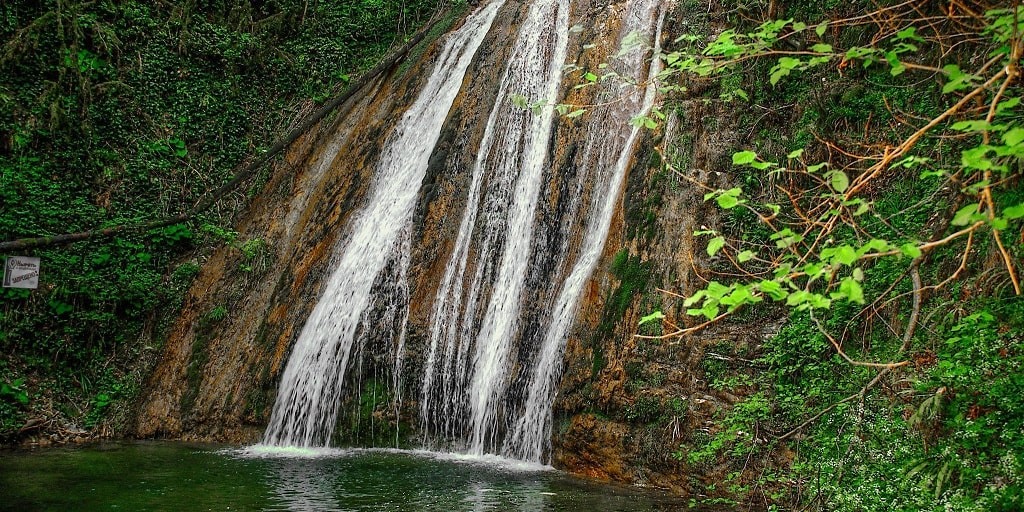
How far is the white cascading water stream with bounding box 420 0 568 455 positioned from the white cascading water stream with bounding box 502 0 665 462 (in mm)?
496

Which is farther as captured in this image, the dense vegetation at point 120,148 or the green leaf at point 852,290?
the dense vegetation at point 120,148

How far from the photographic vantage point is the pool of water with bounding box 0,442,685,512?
5336 mm

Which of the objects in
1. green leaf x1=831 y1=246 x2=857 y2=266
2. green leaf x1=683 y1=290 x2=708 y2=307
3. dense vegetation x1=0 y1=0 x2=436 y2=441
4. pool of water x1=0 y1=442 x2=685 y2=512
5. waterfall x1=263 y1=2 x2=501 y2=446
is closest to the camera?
green leaf x1=831 y1=246 x2=857 y2=266

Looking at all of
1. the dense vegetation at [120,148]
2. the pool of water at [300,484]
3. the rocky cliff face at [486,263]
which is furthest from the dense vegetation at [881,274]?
the dense vegetation at [120,148]

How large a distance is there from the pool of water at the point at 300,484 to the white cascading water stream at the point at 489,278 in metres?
0.61

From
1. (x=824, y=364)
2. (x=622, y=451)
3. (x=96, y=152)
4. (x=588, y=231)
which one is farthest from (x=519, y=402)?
(x=96, y=152)

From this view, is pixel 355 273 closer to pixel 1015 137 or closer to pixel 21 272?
pixel 21 272

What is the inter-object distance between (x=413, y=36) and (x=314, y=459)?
969 centimetres

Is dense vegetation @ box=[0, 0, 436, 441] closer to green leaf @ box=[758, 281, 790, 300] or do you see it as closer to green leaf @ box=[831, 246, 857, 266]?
green leaf @ box=[758, 281, 790, 300]

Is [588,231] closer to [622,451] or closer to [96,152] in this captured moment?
[622,451]

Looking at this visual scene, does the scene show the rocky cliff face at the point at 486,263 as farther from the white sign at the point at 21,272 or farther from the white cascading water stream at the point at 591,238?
the white sign at the point at 21,272

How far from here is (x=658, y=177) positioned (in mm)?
7398

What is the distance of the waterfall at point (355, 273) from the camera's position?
9.04m

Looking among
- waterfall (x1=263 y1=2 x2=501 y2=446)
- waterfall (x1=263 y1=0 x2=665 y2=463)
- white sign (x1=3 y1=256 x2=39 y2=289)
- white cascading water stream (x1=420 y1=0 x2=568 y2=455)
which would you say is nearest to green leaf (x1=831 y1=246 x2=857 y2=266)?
waterfall (x1=263 y1=0 x2=665 y2=463)
